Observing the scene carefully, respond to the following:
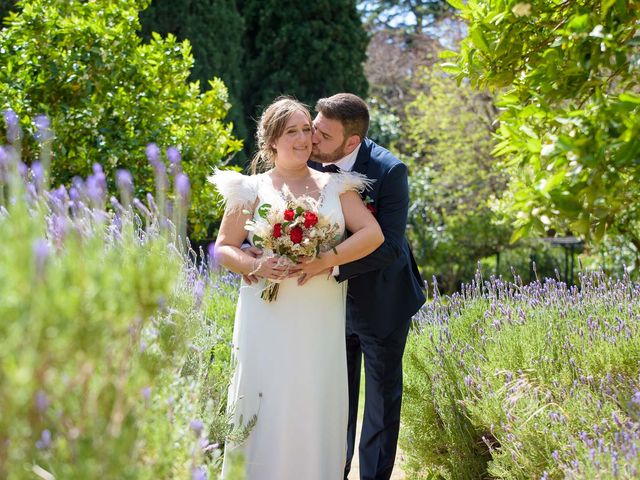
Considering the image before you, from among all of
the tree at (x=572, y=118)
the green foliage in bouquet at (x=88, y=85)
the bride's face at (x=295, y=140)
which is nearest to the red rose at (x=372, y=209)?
the bride's face at (x=295, y=140)

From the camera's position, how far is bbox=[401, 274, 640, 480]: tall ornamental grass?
330 centimetres

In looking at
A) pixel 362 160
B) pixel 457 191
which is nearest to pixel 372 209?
pixel 362 160

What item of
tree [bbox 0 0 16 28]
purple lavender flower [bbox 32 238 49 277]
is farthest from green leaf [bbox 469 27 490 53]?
tree [bbox 0 0 16 28]

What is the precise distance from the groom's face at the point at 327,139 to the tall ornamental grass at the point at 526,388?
126 centimetres

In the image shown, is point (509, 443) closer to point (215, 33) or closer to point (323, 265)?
point (323, 265)

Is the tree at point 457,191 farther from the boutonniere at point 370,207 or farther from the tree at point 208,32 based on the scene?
the boutonniere at point 370,207

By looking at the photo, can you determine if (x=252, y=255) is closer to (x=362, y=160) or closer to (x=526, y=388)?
(x=362, y=160)

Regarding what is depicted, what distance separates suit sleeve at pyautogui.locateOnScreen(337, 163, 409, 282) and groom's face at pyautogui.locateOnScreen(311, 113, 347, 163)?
0.28 m

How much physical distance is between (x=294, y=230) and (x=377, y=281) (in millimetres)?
911

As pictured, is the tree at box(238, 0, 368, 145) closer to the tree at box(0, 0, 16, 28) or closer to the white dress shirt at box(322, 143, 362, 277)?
the tree at box(0, 0, 16, 28)

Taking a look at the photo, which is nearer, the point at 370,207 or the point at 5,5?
the point at 370,207

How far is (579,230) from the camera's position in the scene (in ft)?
8.79

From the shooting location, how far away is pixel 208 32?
12.2 meters

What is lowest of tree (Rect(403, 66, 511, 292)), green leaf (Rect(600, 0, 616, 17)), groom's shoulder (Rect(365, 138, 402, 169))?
tree (Rect(403, 66, 511, 292))
